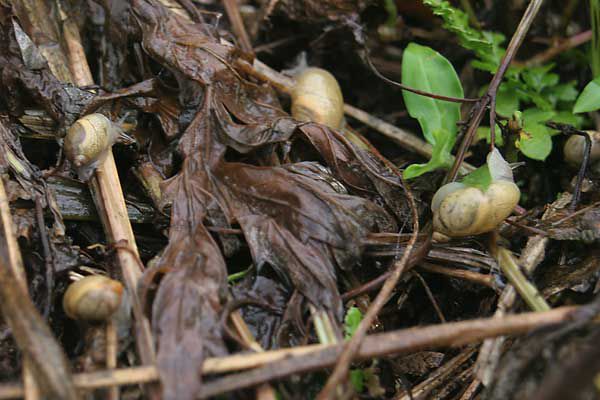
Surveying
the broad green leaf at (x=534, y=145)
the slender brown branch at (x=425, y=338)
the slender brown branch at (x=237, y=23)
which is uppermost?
Answer: the slender brown branch at (x=237, y=23)

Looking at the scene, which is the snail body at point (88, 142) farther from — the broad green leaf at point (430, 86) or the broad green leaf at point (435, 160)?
the broad green leaf at point (430, 86)

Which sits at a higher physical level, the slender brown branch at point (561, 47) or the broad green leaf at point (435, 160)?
the slender brown branch at point (561, 47)

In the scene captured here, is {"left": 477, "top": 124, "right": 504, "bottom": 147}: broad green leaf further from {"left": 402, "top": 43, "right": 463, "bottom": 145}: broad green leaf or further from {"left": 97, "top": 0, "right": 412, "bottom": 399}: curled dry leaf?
{"left": 97, "top": 0, "right": 412, "bottom": 399}: curled dry leaf

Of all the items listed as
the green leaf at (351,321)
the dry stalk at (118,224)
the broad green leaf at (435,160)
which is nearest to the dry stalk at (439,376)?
the green leaf at (351,321)

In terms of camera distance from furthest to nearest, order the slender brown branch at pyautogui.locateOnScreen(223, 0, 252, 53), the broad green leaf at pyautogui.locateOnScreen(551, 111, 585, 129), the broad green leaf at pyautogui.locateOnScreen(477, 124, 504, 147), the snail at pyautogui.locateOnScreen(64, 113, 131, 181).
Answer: the slender brown branch at pyautogui.locateOnScreen(223, 0, 252, 53), the broad green leaf at pyautogui.locateOnScreen(551, 111, 585, 129), the broad green leaf at pyautogui.locateOnScreen(477, 124, 504, 147), the snail at pyautogui.locateOnScreen(64, 113, 131, 181)

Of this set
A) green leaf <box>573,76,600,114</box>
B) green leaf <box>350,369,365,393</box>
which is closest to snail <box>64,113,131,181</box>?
green leaf <box>350,369,365,393</box>

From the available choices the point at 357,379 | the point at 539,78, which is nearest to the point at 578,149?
the point at 539,78
